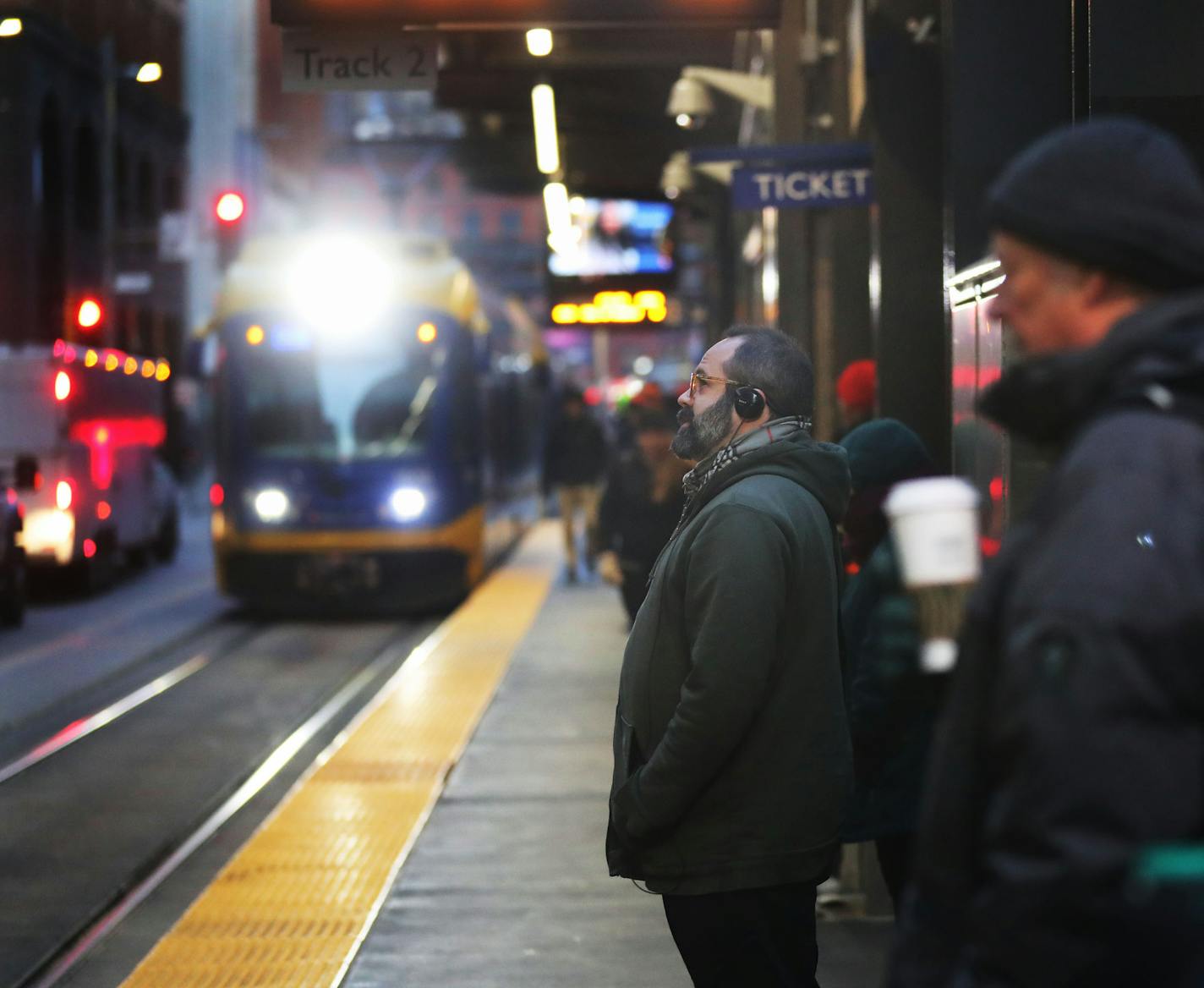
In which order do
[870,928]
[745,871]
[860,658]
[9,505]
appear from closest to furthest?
[745,871] → [860,658] → [870,928] → [9,505]

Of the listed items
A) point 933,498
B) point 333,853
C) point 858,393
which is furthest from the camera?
point 858,393

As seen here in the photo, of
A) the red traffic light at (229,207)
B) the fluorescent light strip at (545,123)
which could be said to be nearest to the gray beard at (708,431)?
the fluorescent light strip at (545,123)

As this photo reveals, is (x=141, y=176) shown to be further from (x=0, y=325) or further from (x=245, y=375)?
(x=245, y=375)


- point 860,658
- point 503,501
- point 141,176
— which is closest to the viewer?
point 860,658

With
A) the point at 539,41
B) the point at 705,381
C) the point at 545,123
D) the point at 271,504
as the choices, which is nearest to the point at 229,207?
the point at 271,504

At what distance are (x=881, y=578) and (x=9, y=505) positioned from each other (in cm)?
1394

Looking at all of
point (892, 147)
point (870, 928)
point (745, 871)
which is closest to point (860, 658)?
point (745, 871)

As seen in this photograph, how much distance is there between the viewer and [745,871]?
346 cm

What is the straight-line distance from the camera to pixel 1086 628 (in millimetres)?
1765

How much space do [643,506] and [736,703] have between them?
586cm

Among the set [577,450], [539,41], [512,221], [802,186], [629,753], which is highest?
[512,221]

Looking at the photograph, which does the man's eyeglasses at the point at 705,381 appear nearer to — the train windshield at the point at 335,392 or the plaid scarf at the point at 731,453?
the plaid scarf at the point at 731,453

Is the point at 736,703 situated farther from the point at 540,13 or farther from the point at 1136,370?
the point at 540,13

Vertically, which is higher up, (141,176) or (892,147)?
(141,176)
